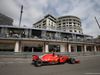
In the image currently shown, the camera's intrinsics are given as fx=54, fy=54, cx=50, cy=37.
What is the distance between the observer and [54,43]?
53.7ft

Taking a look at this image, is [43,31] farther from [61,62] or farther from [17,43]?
[61,62]

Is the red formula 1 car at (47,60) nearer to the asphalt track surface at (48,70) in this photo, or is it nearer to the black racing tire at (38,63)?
the black racing tire at (38,63)

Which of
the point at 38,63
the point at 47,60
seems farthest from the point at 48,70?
the point at 38,63

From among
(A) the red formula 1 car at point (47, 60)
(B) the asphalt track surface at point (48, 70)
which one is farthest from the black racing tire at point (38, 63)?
(B) the asphalt track surface at point (48, 70)

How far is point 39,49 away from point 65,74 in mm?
13156

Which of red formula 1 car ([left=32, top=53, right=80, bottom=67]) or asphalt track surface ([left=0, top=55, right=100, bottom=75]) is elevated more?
red formula 1 car ([left=32, top=53, right=80, bottom=67])

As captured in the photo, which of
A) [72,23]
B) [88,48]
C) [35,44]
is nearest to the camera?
[35,44]

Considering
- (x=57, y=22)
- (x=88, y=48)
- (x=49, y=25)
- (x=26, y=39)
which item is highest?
(x=57, y=22)

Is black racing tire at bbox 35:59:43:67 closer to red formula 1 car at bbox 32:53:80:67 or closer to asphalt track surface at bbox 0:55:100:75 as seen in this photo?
red formula 1 car at bbox 32:53:80:67

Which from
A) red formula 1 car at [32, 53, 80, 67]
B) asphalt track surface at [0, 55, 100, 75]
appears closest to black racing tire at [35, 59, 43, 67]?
red formula 1 car at [32, 53, 80, 67]

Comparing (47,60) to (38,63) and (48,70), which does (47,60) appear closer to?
(38,63)

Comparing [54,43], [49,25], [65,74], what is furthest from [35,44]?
[49,25]

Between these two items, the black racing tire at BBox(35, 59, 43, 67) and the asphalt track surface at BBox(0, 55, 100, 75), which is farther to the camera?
the black racing tire at BBox(35, 59, 43, 67)

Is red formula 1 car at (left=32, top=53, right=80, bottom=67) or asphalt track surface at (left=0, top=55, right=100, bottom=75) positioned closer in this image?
asphalt track surface at (left=0, top=55, right=100, bottom=75)
